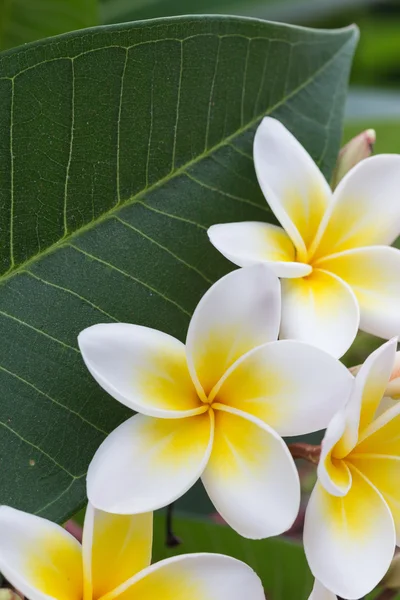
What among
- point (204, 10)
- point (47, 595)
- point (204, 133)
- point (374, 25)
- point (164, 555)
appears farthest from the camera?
point (374, 25)

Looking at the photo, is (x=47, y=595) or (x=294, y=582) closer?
(x=47, y=595)

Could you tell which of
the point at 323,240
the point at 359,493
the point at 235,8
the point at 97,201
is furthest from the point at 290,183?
the point at 235,8

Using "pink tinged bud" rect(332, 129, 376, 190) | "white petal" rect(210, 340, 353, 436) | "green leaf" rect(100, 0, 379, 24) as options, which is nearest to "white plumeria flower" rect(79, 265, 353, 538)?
"white petal" rect(210, 340, 353, 436)

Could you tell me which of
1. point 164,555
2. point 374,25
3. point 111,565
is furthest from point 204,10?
point 111,565

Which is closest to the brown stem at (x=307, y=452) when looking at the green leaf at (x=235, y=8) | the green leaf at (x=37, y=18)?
the green leaf at (x=37, y=18)

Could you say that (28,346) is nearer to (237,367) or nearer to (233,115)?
(237,367)

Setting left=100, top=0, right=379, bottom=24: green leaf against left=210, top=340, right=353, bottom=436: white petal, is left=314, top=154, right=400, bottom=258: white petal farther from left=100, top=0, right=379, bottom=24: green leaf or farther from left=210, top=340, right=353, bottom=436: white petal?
left=100, top=0, right=379, bottom=24: green leaf
